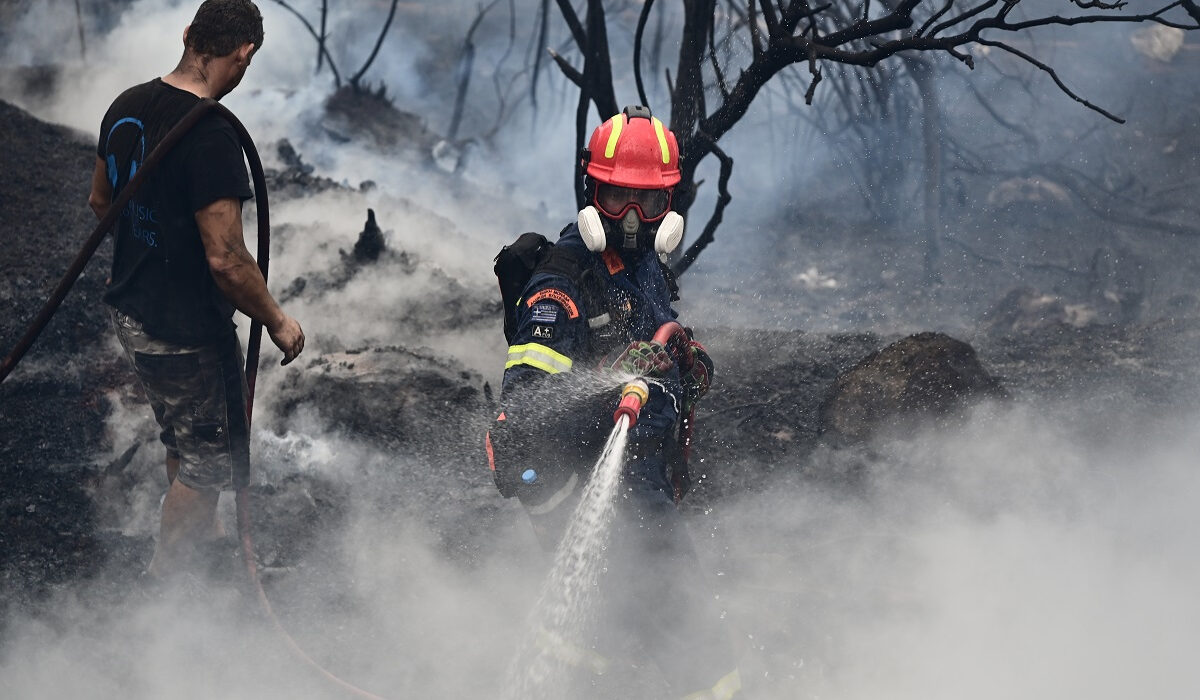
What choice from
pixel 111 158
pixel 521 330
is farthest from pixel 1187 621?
pixel 111 158

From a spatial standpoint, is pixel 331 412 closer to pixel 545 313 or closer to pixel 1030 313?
pixel 545 313

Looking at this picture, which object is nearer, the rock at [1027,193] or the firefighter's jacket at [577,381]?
the firefighter's jacket at [577,381]

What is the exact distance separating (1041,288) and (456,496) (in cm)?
813

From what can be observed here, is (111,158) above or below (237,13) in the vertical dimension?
below

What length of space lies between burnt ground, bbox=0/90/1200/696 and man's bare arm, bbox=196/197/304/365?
4.21 feet

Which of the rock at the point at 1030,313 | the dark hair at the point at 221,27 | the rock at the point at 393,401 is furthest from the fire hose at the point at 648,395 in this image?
the rock at the point at 1030,313

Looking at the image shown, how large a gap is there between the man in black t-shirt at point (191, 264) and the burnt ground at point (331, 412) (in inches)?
24.2

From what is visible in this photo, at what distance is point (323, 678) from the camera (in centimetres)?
330

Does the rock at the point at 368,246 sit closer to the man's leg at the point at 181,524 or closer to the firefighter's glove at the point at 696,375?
the man's leg at the point at 181,524

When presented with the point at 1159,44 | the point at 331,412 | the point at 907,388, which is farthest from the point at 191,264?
the point at 1159,44

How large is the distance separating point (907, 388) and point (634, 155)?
2.68 meters

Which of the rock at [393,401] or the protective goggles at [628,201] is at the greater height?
the protective goggles at [628,201]

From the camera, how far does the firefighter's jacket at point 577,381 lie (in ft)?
9.44

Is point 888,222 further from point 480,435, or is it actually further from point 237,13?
point 237,13
